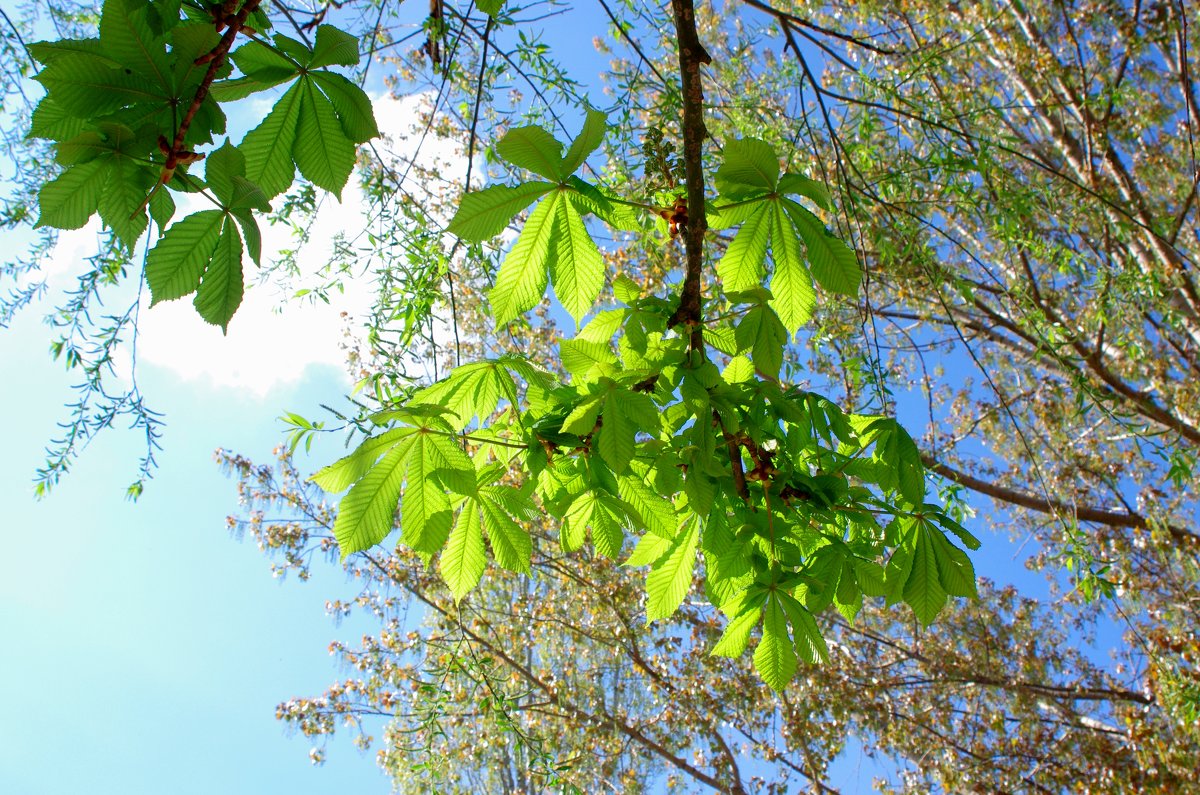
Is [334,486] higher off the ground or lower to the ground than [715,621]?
lower

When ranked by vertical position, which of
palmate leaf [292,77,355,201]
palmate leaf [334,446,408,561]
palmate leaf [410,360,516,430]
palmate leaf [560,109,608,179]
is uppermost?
palmate leaf [560,109,608,179]

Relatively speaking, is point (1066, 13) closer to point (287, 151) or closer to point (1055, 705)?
point (1055, 705)

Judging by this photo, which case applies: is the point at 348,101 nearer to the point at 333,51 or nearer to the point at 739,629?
the point at 333,51

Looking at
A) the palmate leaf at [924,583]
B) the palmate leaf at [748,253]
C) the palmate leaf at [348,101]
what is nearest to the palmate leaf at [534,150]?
the palmate leaf at [348,101]

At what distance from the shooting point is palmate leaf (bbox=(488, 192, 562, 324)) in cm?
102

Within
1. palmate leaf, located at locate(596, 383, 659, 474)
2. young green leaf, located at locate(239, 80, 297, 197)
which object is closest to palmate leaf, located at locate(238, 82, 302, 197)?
young green leaf, located at locate(239, 80, 297, 197)

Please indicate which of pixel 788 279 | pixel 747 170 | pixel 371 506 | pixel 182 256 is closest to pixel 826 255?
pixel 788 279

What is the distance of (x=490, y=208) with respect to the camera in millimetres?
996

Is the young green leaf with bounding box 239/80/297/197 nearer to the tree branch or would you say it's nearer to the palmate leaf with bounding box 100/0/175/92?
the palmate leaf with bounding box 100/0/175/92

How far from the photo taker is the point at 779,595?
106 centimetres

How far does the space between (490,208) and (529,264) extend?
9cm

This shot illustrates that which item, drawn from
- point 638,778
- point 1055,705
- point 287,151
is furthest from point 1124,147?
point 287,151

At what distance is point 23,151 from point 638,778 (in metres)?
4.93

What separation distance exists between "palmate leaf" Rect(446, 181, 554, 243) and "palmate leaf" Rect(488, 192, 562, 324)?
0.03 m
